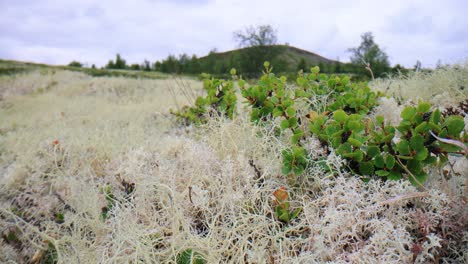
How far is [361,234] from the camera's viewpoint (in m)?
1.49

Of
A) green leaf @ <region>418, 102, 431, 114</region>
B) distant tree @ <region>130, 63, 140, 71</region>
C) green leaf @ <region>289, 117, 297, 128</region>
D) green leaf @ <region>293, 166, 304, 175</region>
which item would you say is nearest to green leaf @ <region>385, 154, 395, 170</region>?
green leaf @ <region>418, 102, 431, 114</region>

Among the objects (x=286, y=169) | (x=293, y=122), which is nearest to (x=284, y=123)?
(x=293, y=122)

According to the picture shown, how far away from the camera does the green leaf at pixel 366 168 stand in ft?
5.40

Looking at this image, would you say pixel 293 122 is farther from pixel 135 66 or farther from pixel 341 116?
pixel 135 66

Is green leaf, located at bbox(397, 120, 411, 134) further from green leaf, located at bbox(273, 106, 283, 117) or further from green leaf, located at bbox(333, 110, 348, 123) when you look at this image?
green leaf, located at bbox(273, 106, 283, 117)

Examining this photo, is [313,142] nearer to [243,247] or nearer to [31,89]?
[243,247]

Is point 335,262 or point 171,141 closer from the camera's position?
point 335,262

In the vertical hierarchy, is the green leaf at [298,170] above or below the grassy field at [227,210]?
above

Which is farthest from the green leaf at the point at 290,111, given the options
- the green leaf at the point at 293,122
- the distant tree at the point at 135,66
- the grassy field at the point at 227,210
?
the distant tree at the point at 135,66

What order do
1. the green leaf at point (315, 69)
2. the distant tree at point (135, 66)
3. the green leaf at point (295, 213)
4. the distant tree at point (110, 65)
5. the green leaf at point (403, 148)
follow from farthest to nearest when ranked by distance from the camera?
the distant tree at point (135, 66) < the distant tree at point (110, 65) < the green leaf at point (315, 69) < the green leaf at point (295, 213) < the green leaf at point (403, 148)

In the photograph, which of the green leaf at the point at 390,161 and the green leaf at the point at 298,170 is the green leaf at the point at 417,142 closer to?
the green leaf at the point at 390,161

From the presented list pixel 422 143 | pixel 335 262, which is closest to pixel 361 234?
pixel 335 262

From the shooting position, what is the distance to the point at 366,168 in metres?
1.65

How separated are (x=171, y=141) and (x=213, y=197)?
1.10 metres
